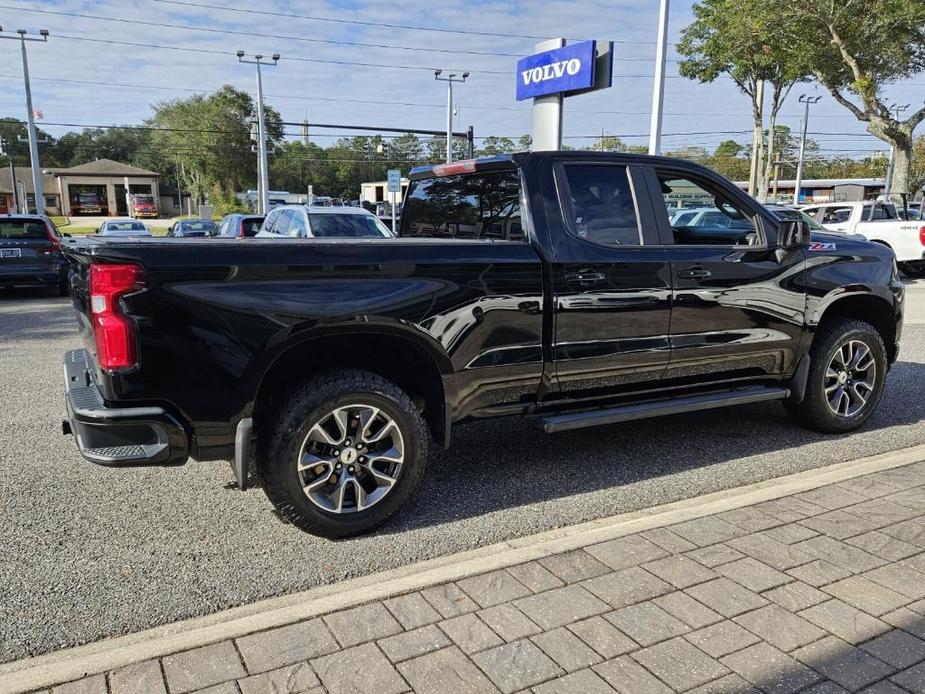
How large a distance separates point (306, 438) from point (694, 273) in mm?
2519

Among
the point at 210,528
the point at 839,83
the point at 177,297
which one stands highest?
the point at 839,83

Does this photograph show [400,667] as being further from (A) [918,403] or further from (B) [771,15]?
(B) [771,15]

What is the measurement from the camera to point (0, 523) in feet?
12.2

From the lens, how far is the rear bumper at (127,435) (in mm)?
3168

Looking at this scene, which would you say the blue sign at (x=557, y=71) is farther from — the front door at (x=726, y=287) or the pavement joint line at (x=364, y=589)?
the pavement joint line at (x=364, y=589)

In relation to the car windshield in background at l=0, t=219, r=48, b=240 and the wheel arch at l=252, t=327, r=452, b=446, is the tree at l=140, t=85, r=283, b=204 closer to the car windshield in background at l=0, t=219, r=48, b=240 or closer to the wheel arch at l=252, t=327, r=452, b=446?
the car windshield in background at l=0, t=219, r=48, b=240

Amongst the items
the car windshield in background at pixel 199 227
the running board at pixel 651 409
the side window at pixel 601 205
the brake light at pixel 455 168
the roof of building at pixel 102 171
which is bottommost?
the running board at pixel 651 409

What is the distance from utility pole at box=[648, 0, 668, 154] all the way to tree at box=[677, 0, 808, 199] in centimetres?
774

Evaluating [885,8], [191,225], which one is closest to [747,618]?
[885,8]

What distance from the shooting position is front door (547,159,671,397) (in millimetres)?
4051

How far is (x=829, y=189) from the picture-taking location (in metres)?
75.6

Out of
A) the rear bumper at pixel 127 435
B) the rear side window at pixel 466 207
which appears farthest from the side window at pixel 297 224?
the rear bumper at pixel 127 435

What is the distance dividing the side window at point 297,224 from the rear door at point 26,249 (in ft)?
13.7

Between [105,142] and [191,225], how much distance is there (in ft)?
309
